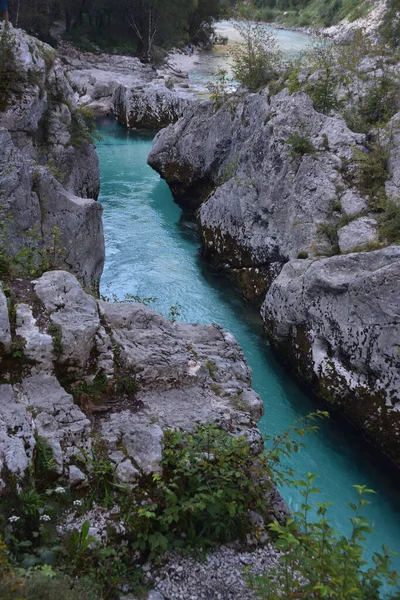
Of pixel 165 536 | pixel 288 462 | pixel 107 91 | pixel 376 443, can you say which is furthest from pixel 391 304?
pixel 107 91

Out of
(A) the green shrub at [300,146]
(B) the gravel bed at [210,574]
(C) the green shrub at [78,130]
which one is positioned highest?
(A) the green shrub at [300,146]

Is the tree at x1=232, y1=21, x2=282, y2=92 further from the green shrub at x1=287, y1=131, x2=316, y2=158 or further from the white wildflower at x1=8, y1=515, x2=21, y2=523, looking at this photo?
the white wildflower at x1=8, y1=515, x2=21, y2=523

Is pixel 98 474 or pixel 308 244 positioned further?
pixel 308 244

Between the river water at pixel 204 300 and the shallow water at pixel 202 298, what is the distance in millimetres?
16

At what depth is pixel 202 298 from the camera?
41.9ft

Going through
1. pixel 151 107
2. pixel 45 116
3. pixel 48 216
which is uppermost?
pixel 151 107

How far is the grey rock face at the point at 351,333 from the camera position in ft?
25.6

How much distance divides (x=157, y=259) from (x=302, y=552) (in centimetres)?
1236

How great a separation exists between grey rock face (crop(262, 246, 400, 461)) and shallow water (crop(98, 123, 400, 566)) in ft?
1.63

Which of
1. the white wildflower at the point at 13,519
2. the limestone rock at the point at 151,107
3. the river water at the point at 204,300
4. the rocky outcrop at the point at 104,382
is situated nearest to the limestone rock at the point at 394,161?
the river water at the point at 204,300

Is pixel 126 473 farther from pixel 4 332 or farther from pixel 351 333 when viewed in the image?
pixel 351 333

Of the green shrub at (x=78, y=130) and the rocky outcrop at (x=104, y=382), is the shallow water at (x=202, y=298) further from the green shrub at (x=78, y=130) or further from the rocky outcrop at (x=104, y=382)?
the green shrub at (x=78, y=130)

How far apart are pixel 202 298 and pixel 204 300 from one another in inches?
4.7

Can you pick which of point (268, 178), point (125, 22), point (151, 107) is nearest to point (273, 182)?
point (268, 178)
